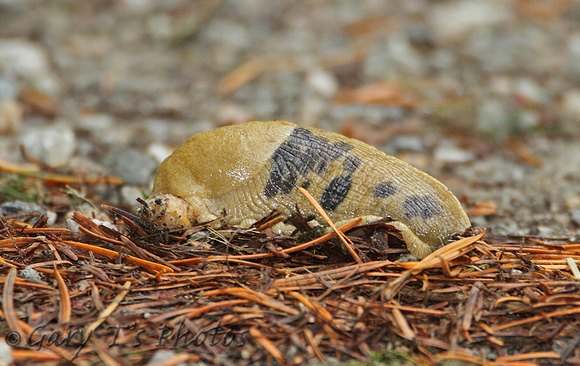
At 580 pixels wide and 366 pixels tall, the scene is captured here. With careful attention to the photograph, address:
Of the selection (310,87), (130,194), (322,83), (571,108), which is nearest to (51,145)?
(130,194)

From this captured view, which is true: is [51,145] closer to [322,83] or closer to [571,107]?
[322,83]

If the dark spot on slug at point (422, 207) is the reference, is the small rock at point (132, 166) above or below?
below

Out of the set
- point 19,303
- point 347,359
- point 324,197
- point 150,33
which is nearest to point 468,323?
point 347,359

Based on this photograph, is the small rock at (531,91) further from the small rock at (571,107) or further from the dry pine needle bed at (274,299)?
the dry pine needle bed at (274,299)

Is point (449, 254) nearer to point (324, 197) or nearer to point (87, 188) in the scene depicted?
point (324, 197)

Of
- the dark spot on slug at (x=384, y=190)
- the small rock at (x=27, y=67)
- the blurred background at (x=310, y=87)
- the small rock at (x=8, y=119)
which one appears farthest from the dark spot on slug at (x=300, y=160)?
the small rock at (x=27, y=67)
